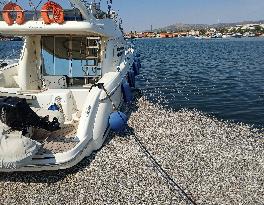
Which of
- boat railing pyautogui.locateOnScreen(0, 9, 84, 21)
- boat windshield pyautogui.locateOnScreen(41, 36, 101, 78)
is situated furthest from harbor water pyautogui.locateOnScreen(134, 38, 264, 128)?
boat railing pyautogui.locateOnScreen(0, 9, 84, 21)

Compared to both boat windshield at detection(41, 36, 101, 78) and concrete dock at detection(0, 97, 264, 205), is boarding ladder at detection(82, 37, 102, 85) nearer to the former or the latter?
boat windshield at detection(41, 36, 101, 78)

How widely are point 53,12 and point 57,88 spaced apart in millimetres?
2711

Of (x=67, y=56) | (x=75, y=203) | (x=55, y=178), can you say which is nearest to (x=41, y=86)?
(x=67, y=56)

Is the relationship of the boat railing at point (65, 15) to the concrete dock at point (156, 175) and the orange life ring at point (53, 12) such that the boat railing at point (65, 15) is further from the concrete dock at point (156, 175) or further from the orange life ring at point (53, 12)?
the concrete dock at point (156, 175)

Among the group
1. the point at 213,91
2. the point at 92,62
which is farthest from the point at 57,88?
the point at 213,91

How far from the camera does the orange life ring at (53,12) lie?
10.4m

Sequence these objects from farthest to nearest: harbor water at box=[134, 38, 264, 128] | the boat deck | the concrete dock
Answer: harbor water at box=[134, 38, 264, 128], the boat deck, the concrete dock

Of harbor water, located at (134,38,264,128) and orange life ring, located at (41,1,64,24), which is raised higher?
orange life ring, located at (41,1,64,24)

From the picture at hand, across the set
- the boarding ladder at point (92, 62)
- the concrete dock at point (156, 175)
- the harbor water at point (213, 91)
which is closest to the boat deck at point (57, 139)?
the concrete dock at point (156, 175)

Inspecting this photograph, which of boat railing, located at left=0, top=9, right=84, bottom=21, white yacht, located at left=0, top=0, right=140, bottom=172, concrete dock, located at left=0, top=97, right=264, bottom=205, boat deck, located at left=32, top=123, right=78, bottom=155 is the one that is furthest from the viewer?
boat railing, located at left=0, top=9, right=84, bottom=21

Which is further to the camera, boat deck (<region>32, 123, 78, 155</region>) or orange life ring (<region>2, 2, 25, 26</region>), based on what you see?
orange life ring (<region>2, 2, 25, 26</region>)

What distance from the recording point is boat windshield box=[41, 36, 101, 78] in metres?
12.4

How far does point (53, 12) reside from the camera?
10445 mm

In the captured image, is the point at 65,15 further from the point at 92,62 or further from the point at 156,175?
the point at 156,175
